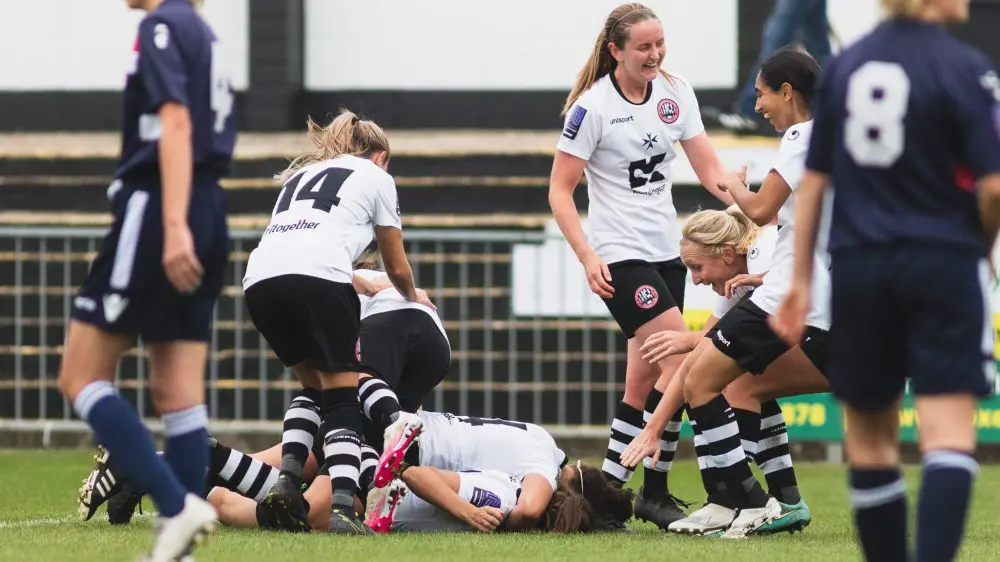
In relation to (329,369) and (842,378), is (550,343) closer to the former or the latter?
(329,369)

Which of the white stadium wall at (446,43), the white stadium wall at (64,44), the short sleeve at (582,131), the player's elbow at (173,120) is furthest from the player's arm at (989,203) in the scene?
the white stadium wall at (64,44)

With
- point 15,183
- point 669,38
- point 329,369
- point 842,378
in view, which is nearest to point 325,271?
point 329,369

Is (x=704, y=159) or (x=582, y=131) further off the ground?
(x=582, y=131)

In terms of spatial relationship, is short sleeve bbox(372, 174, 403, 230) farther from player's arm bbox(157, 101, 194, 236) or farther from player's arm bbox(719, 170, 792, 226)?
player's arm bbox(157, 101, 194, 236)

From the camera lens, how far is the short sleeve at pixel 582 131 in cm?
659

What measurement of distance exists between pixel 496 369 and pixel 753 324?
5.00m

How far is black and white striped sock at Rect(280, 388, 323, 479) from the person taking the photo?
6125 millimetres

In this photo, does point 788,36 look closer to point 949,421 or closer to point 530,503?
point 530,503

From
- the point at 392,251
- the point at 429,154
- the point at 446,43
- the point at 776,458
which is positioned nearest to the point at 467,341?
the point at 429,154

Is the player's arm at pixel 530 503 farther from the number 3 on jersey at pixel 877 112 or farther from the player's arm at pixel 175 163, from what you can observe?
the number 3 on jersey at pixel 877 112

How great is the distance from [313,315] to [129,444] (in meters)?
1.62

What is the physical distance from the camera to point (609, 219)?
21.8ft

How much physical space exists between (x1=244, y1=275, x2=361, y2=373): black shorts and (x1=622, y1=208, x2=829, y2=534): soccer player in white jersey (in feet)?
3.74

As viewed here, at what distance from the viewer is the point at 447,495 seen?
6.06 m
